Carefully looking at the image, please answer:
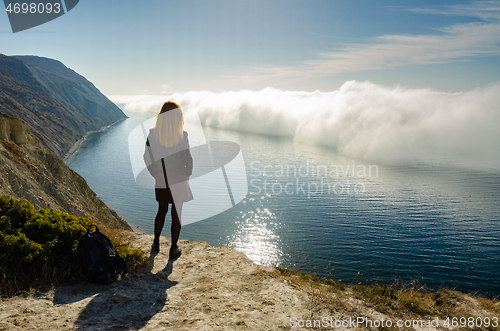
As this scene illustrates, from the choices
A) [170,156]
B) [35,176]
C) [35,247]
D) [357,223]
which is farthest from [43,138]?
[170,156]

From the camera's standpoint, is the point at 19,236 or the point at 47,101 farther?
the point at 47,101

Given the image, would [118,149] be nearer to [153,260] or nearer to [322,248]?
[322,248]

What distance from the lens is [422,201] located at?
44812 mm

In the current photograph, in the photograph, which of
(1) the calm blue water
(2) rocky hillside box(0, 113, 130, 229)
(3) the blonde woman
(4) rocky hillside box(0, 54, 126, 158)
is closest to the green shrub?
(3) the blonde woman

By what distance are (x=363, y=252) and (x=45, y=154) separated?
28.4m

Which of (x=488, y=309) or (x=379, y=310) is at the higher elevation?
(x=379, y=310)

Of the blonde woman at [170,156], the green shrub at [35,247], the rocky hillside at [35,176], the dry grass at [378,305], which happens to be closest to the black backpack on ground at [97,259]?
the green shrub at [35,247]

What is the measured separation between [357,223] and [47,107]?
11958cm

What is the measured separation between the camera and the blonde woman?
5.19m

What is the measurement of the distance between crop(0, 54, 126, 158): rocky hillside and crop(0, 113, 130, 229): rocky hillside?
56.3 m

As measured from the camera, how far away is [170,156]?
533 centimetres

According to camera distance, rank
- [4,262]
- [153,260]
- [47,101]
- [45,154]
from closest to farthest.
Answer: [4,262]
[153,260]
[45,154]
[47,101]

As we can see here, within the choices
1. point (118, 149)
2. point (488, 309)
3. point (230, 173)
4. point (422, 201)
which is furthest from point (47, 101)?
point (488, 309)

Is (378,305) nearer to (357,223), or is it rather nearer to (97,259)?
(97,259)
